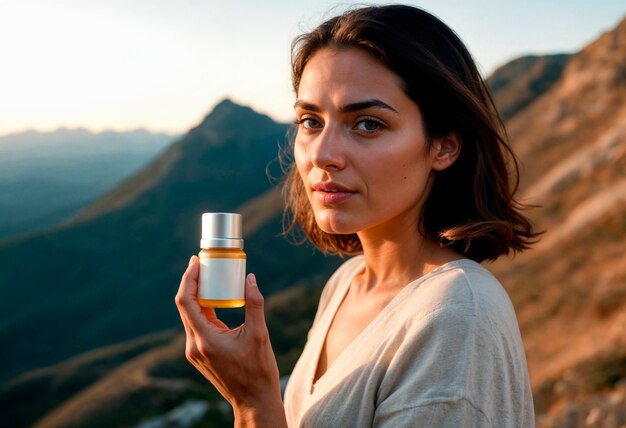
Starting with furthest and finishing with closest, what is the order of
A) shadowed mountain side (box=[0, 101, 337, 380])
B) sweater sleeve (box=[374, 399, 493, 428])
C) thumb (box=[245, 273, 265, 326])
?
shadowed mountain side (box=[0, 101, 337, 380])
thumb (box=[245, 273, 265, 326])
sweater sleeve (box=[374, 399, 493, 428])

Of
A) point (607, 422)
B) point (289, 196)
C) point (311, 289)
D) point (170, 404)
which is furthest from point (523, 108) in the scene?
point (289, 196)

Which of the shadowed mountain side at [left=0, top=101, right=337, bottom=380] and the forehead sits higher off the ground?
the forehead

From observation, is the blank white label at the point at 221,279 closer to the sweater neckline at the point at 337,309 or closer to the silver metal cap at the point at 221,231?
the silver metal cap at the point at 221,231

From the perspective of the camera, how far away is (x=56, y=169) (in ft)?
136

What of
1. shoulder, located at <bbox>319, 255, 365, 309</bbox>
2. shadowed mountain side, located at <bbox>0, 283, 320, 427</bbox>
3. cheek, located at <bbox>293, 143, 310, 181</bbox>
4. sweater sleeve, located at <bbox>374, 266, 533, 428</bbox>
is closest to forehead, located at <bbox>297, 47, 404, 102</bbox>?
cheek, located at <bbox>293, 143, 310, 181</bbox>

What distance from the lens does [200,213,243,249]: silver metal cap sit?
91.2 inches

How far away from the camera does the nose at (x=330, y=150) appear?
238cm

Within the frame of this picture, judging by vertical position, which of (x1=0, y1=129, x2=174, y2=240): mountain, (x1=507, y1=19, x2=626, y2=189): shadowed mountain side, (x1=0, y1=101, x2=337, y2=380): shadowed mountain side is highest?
(x1=507, y1=19, x2=626, y2=189): shadowed mountain side

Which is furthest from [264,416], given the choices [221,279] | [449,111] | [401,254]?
[449,111]

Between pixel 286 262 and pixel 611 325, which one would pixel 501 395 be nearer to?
pixel 611 325

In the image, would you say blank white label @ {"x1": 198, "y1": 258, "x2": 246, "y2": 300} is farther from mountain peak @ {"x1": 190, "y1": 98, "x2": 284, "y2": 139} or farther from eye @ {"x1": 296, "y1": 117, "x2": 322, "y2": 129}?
mountain peak @ {"x1": 190, "y1": 98, "x2": 284, "y2": 139}

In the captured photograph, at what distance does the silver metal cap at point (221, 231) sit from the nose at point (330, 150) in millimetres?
384

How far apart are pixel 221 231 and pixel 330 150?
51cm

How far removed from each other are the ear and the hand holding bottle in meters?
0.89
